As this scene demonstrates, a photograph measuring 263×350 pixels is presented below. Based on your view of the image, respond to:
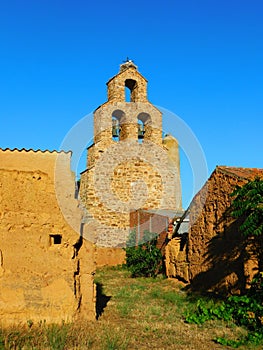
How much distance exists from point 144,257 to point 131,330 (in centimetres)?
950

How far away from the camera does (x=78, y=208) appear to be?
7.51 m

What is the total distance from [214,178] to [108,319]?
555cm

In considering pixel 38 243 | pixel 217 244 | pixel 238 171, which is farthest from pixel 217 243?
pixel 38 243

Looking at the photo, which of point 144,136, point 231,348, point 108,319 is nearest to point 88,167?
point 144,136

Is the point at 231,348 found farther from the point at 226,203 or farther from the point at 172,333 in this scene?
the point at 226,203

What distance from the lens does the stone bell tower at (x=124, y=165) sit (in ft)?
64.5

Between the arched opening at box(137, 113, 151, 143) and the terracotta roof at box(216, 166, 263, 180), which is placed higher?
the arched opening at box(137, 113, 151, 143)

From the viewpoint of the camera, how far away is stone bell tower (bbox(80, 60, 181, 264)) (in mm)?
19656

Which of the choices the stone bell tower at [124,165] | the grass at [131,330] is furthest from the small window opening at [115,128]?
the grass at [131,330]

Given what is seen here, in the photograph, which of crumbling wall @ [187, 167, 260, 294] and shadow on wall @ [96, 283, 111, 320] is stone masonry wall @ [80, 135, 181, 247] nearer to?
crumbling wall @ [187, 167, 260, 294]

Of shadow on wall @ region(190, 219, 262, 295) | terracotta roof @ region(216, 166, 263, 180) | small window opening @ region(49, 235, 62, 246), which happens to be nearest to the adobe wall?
small window opening @ region(49, 235, 62, 246)

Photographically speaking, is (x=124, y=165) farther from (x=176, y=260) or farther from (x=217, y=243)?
(x=217, y=243)

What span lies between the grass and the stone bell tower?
8478mm

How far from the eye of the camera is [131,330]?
7.24 metres
